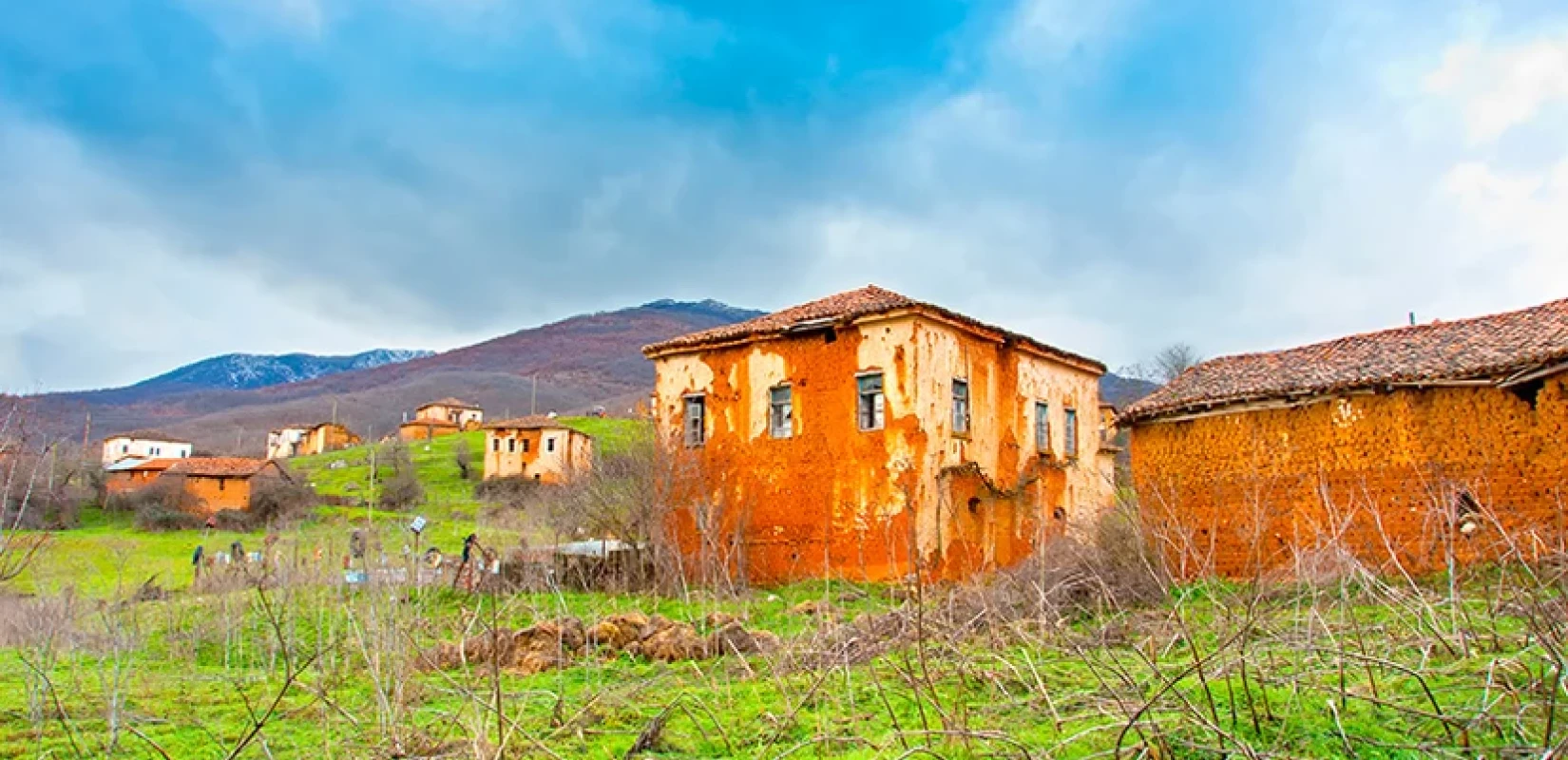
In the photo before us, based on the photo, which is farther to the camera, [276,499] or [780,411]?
[276,499]

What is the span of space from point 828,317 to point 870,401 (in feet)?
6.14

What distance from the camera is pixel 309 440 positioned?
2972 inches

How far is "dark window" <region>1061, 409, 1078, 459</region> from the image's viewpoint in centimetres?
2431

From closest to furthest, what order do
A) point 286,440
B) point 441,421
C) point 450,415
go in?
point 441,421 < point 450,415 < point 286,440

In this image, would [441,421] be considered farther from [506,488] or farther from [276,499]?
[276,499]

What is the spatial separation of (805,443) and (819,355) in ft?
5.79

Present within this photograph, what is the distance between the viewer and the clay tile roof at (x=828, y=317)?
63.6 ft

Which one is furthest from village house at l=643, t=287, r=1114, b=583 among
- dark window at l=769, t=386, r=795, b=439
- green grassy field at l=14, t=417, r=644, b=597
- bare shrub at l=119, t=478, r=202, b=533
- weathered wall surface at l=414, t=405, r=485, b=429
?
weathered wall surface at l=414, t=405, r=485, b=429

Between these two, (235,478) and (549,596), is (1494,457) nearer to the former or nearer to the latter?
(549,596)

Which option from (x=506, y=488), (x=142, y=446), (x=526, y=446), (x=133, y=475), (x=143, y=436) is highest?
(x=143, y=436)

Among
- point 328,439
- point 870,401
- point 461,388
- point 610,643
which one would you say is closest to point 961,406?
point 870,401

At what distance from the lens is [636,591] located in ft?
58.1

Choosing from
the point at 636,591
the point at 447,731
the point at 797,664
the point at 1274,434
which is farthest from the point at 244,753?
the point at 1274,434

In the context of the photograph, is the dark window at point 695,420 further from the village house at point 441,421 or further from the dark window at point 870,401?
the village house at point 441,421
